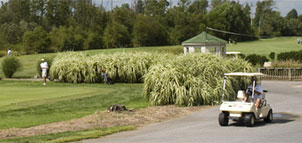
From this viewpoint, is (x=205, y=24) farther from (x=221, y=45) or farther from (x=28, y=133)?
(x=28, y=133)

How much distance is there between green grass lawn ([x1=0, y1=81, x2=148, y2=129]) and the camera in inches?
648

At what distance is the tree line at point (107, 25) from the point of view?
81375 mm

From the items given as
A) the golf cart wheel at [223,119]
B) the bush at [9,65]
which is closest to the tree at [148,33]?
the bush at [9,65]

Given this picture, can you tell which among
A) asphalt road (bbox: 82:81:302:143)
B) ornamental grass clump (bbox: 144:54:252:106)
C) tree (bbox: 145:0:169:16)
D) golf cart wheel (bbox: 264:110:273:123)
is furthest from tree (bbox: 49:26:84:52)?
golf cart wheel (bbox: 264:110:273:123)

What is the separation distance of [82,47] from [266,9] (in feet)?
241

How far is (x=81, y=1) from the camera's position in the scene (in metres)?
109

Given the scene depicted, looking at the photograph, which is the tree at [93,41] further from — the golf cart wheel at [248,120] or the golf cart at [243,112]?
the golf cart wheel at [248,120]

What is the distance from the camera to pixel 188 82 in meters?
20.4

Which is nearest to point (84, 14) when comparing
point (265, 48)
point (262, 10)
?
point (265, 48)

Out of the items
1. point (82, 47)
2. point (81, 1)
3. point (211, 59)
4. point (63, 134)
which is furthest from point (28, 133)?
point (81, 1)

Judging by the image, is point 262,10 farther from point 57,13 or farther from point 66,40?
point 66,40

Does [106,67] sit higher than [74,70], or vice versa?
[106,67]

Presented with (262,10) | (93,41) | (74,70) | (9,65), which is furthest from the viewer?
(262,10)

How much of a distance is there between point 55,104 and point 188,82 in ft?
19.2
